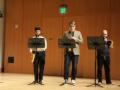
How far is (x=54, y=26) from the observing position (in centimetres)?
1152

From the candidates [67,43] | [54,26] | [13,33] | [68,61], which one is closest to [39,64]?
[68,61]

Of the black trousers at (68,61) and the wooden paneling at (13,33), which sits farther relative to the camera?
the wooden paneling at (13,33)

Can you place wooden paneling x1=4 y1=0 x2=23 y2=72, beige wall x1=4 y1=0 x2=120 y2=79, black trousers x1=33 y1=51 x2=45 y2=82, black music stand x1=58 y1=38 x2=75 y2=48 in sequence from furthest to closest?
wooden paneling x1=4 y1=0 x2=23 y2=72, beige wall x1=4 y1=0 x2=120 y2=79, black trousers x1=33 y1=51 x2=45 y2=82, black music stand x1=58 y1=38 x2=75 y2=48

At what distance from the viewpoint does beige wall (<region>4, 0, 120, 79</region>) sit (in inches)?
415

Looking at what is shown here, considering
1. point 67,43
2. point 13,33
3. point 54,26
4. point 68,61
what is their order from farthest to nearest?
1. point 13,33
2. point 54,26
3. point 68,61
4. point 67,43

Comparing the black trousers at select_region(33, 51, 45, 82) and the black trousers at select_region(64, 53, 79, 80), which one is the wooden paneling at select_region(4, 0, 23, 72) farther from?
the black trousers at select_region(64, 53, 79, 80)

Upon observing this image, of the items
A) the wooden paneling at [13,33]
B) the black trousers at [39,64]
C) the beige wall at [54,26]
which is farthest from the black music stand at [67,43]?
the wooden paneling at [13,33]

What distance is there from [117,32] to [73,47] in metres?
2.84

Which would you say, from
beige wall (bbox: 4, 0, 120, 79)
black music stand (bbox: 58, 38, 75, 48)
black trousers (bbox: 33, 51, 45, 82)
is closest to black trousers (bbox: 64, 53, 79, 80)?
black music stand (bbox: 58, 38, 75, 48)

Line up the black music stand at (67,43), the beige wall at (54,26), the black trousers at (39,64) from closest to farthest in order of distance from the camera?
the black music stand at (67,43), the black trousers at (39,64), the beige wall at (54,26)

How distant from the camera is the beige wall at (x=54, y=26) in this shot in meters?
10.5

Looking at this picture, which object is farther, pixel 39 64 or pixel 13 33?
pixel 13 33

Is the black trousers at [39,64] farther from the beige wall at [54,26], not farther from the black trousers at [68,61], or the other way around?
the beige wall at [54,26]

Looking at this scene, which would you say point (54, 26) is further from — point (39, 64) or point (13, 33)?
point (39, 64)
